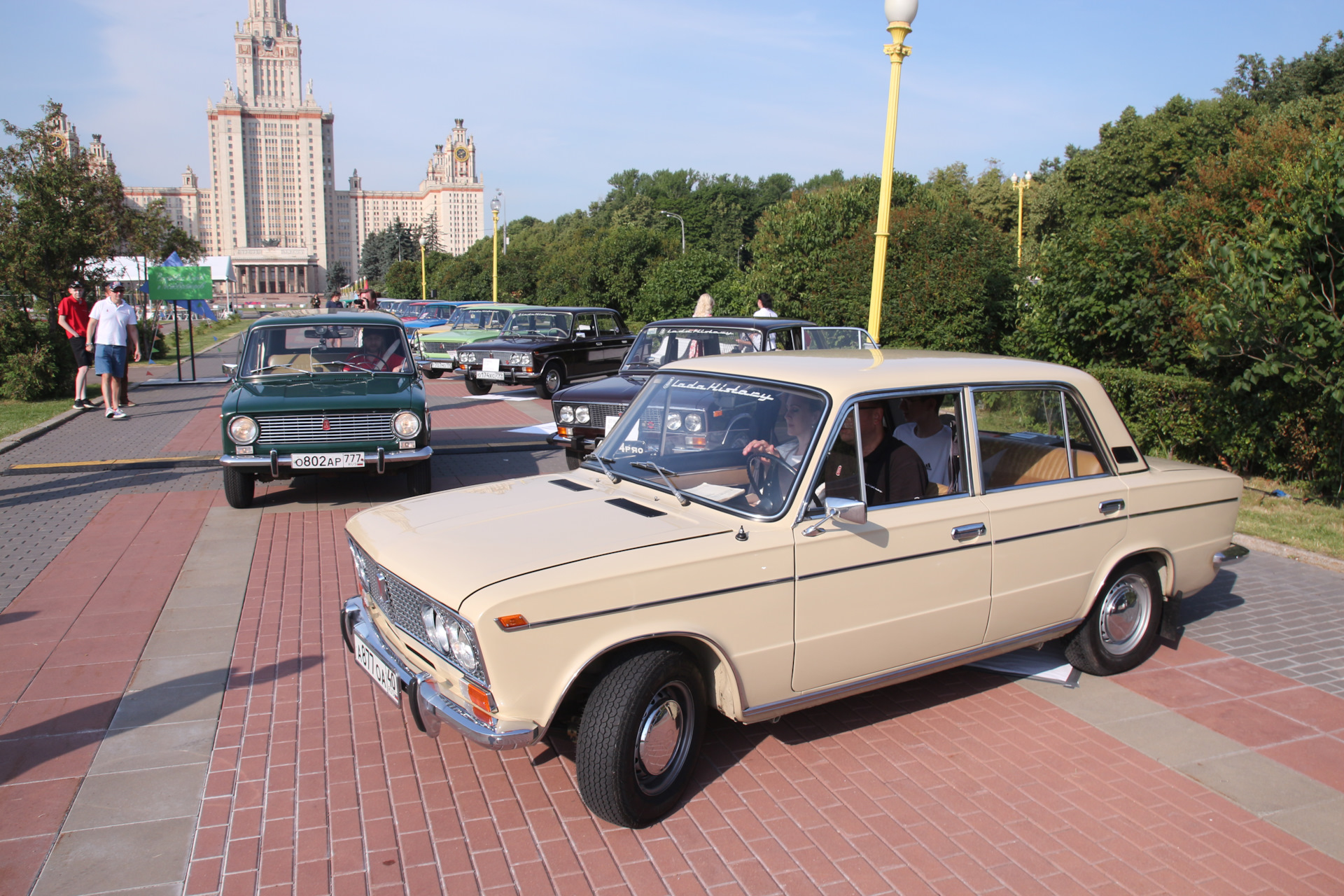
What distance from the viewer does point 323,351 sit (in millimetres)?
9008

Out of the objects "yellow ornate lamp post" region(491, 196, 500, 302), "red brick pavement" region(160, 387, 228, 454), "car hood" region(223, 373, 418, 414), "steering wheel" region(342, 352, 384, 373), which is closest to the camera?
"car hood" region(223, 373, 418, 414)

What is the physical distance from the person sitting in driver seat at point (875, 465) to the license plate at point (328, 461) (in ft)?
17.9

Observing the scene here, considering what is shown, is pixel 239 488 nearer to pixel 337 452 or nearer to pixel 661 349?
pixel 337 452

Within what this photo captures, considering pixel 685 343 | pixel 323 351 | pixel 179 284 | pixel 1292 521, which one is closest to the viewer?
pixel 1292 521

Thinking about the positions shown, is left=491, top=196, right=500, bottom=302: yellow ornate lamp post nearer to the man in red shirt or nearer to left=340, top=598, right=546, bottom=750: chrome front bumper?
the man in red shirt

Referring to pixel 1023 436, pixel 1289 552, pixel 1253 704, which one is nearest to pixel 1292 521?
pixel 1289 552

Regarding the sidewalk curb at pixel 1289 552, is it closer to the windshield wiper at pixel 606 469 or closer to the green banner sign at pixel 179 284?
the windshield wiper at pixel 606 469

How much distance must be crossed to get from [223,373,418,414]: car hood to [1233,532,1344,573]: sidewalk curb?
24.5 ft

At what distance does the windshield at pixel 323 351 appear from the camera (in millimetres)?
8820

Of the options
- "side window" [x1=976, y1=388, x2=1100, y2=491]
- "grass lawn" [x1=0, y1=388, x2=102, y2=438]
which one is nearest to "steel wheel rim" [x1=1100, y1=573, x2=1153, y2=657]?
"side window" [x1=976, y1=388, x2=1100, y2=491]

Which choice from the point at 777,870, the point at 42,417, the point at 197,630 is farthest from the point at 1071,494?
the point at 42,417

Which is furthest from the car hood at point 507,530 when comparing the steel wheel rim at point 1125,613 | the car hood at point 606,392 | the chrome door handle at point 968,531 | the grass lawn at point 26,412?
the grass lawn at point 26,412

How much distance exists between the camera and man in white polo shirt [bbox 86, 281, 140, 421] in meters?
13.0

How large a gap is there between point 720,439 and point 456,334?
19.0 meters
